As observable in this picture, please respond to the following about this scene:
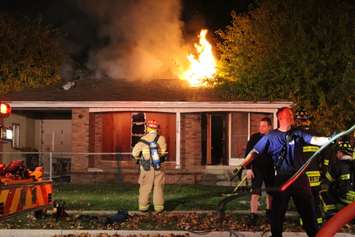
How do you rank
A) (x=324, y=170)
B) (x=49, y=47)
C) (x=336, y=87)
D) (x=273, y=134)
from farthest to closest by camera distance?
(x=49, y=47)
(x=336, y=87)
(x=324, y=170)
(x=273, y=134)

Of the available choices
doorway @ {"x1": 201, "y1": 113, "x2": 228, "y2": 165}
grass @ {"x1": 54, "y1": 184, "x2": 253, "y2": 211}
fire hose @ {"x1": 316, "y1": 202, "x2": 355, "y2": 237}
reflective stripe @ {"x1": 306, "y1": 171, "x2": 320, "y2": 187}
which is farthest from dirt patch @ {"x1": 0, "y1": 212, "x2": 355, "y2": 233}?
doorway @ {"x1": 201, "y1": 113, "x2": 228, "y2": 165}

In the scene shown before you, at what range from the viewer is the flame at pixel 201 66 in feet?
70.8

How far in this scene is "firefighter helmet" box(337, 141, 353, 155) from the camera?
28.3ft

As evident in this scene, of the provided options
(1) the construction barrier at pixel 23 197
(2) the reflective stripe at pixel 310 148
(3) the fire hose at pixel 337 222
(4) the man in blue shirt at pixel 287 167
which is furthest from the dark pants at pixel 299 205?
(3) the fire hose at pixel 337 222

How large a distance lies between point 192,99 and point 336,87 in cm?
454

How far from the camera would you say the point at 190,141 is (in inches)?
776

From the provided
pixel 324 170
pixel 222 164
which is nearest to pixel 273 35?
pixel 222 164

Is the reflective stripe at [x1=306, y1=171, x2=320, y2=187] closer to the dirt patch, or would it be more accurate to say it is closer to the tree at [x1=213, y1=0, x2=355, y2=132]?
the dirt patch

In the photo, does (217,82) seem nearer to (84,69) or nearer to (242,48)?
(242,48)

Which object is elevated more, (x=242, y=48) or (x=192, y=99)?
(x=242, y=48)

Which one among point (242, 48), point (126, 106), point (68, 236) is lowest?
point (68, 236)

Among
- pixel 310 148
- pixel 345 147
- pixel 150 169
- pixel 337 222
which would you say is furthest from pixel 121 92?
pixel 337 222

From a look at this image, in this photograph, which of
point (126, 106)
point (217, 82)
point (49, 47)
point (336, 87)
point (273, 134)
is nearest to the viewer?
point (273, 134)

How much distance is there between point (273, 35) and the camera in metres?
20.0
